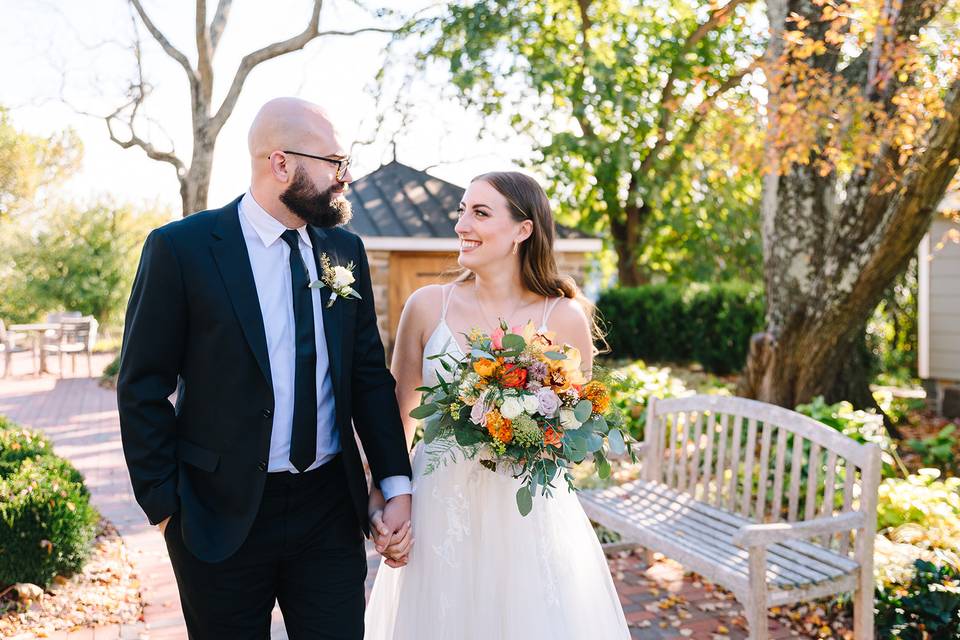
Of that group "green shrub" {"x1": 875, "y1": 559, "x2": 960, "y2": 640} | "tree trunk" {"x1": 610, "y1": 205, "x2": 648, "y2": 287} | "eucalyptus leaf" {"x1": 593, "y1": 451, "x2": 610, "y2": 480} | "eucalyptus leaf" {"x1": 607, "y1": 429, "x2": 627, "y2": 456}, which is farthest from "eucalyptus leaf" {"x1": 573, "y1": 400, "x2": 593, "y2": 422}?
"tree trunk" {"x1": 610, "y1": 205, "x2": 648, "y2": 287}

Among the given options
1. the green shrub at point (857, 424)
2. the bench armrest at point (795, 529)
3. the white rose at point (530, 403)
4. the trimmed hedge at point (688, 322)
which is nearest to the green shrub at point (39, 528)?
the white rose at point (530, 403)

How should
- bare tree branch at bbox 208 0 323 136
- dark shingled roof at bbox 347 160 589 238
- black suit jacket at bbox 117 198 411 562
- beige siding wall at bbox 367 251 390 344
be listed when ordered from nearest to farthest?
black suit jacket at bbox 117 198 411 562 < beige siding wall at bbox 367 251 390 344 < dark shingled roof at bbox 347 160 589 238 < bare tree branch at bbox 208 0 323 136

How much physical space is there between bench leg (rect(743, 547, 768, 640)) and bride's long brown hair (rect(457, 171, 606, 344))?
1.23 m

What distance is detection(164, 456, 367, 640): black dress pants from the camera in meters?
2.40

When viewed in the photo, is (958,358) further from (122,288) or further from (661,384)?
(122,288)

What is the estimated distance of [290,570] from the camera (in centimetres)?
251

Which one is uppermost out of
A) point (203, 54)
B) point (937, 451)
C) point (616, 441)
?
point (203, 54)

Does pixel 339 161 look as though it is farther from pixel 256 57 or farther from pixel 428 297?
pixel 256 57

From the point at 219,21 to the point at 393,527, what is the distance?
1305 cm

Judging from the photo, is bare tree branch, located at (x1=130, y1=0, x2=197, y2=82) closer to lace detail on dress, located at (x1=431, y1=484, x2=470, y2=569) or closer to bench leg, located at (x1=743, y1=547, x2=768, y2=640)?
lace detail on dress, located at (x1=431, y1=484, x2=470, y2=569)

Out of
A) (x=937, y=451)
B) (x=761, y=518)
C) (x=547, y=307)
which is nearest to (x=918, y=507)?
(x=761, y=518)

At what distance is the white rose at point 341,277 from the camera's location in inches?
99.7

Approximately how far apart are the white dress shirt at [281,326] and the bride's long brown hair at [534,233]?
0.92 meters

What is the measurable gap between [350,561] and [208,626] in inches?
17.7
